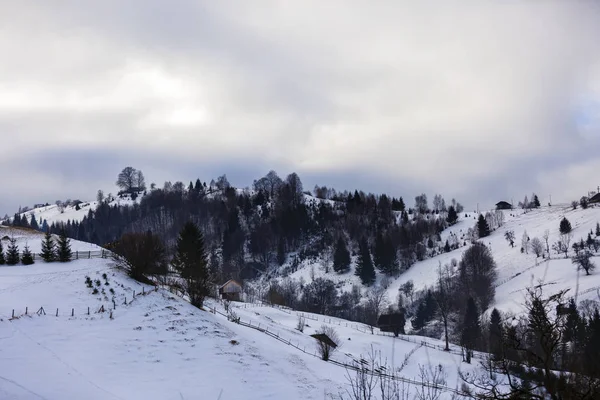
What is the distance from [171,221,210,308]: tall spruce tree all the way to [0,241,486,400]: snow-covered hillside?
91.9 inches

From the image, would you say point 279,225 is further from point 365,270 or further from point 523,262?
point 523,262

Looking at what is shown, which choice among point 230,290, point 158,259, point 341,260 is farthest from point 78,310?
point 341,260

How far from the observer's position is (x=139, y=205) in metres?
180

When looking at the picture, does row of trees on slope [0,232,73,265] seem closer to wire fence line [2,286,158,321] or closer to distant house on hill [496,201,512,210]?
wire fence line [2,286,158,321]

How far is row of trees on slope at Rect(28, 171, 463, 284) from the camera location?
390ft

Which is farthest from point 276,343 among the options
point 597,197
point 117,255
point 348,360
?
point 597,197

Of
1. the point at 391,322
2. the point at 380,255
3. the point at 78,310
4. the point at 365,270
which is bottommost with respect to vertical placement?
the point at 391,322

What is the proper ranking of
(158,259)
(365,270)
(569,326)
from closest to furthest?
(569,326) < (158,259) < (365,270)

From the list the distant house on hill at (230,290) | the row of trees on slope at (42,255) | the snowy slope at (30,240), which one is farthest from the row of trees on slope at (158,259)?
the distant house on hill at (230,290)

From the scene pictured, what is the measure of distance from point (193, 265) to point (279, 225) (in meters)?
96.0

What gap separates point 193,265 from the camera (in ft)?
144

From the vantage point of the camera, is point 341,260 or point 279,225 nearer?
point 341,260

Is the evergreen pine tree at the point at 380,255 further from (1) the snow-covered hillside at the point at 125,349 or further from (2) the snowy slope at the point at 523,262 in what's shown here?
(1) the snow-covered hillside at the point at 125,349

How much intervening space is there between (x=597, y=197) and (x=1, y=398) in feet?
511
